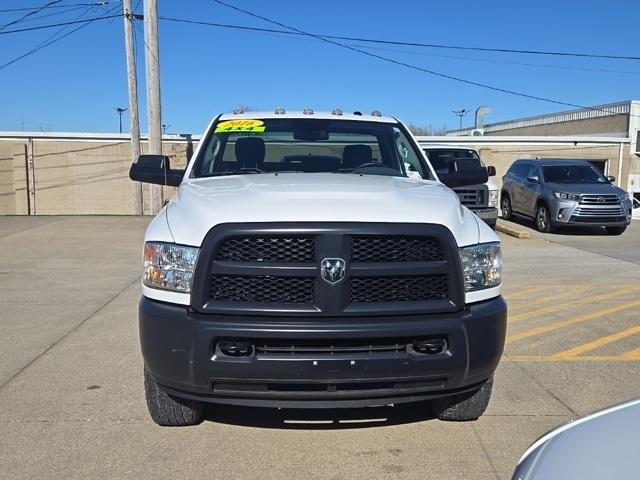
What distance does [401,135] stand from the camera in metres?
5.09

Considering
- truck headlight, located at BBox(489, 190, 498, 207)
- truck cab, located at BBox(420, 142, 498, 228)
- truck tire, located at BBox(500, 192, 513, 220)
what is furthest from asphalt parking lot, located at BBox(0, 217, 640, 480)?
truck tire, located at BBox(500, 192, 513, 220)

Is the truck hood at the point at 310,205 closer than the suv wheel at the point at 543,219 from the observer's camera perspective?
Yes

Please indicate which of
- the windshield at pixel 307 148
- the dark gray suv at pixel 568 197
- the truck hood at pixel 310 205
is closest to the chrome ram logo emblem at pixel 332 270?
the truck hood at pixel 310 205

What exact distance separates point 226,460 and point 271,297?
99 cm

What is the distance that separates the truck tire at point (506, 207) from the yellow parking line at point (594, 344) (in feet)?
39.0

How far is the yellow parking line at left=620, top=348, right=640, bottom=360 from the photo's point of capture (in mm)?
5156

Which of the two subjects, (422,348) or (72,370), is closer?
(422,348)

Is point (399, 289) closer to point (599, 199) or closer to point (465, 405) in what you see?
point (465, 405)

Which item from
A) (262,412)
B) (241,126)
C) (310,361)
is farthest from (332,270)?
(241,126)

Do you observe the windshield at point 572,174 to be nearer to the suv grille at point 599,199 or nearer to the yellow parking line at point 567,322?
the suv grille at point 599,199

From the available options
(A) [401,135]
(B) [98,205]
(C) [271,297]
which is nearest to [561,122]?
(B) [98,205]

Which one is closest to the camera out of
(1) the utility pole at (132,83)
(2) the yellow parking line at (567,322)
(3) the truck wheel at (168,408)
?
(3) the truck wheel at (168,408)

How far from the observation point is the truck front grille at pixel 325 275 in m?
3.00

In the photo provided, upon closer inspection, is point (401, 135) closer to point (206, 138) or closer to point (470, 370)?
point (206, 138)
